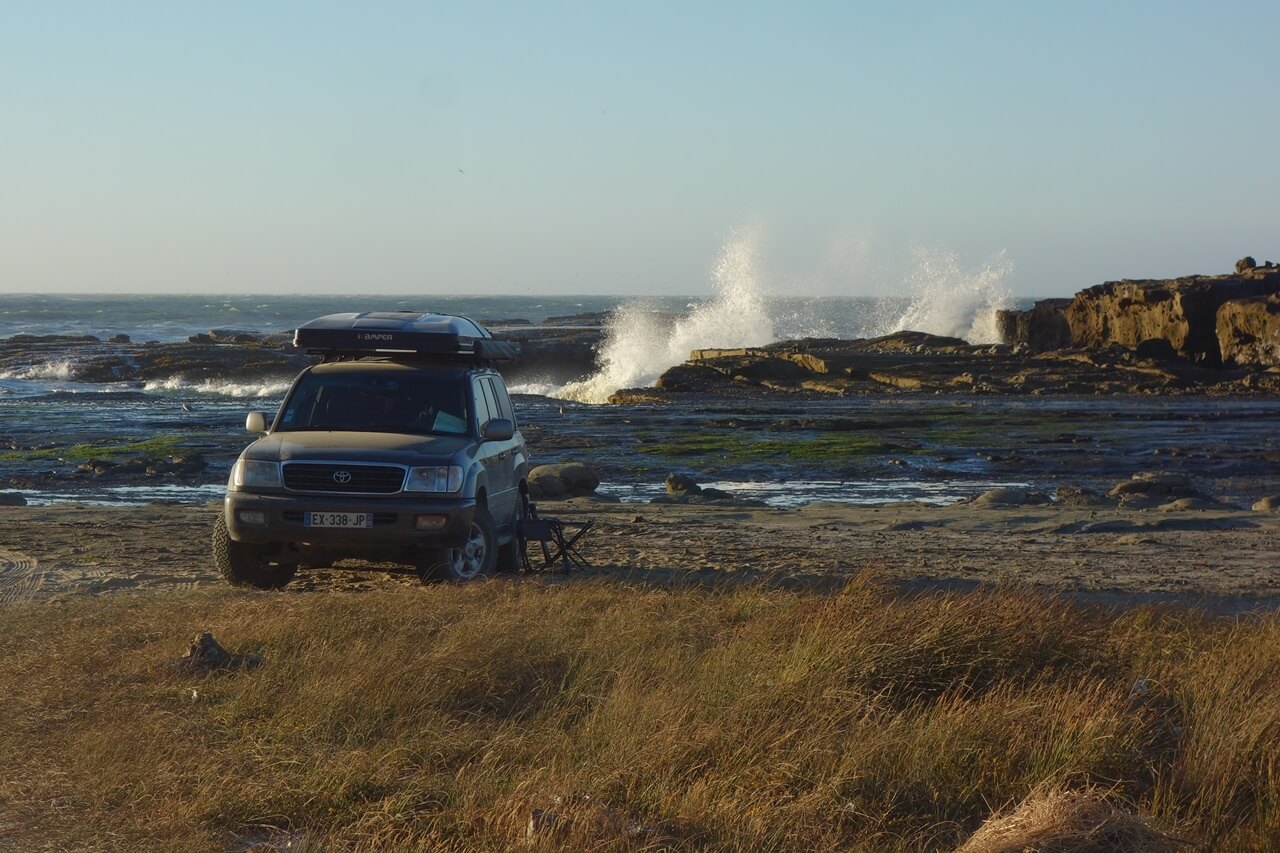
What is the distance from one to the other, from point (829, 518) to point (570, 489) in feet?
16.2

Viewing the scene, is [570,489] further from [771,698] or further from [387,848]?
[387,848]

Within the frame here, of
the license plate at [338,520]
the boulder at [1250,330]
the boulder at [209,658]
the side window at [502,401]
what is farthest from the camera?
the boulder at [1250,330]

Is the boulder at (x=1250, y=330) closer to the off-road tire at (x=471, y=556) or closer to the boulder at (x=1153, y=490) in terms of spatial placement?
the boulder at (x=1153, y=490)

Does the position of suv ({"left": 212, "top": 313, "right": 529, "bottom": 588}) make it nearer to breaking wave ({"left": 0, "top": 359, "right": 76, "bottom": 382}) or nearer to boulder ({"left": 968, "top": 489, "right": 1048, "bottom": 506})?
boulder ({"left": 968, "top": 489, "right": 1048, "bottom": 506})

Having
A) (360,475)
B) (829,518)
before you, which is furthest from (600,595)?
(829,518)

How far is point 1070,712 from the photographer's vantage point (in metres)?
6.51

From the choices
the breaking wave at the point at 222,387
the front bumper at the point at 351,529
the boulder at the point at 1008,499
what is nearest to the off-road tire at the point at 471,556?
the front bumper at the point at 351,529

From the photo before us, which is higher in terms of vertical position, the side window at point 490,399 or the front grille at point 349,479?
the side window at point 490,399

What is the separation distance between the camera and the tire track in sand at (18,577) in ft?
35.6

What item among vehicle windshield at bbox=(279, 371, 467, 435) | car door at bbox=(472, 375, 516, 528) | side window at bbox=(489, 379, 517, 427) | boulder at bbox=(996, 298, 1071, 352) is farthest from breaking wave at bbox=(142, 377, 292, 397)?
vehicle windshield at bbox=(279, 371, 467, 435)

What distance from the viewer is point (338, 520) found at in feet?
34.6

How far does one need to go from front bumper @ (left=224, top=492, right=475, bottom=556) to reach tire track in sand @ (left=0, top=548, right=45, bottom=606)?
1.80m

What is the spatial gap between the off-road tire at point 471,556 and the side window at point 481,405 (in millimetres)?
858

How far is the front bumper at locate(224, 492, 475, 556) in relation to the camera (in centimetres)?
1057
